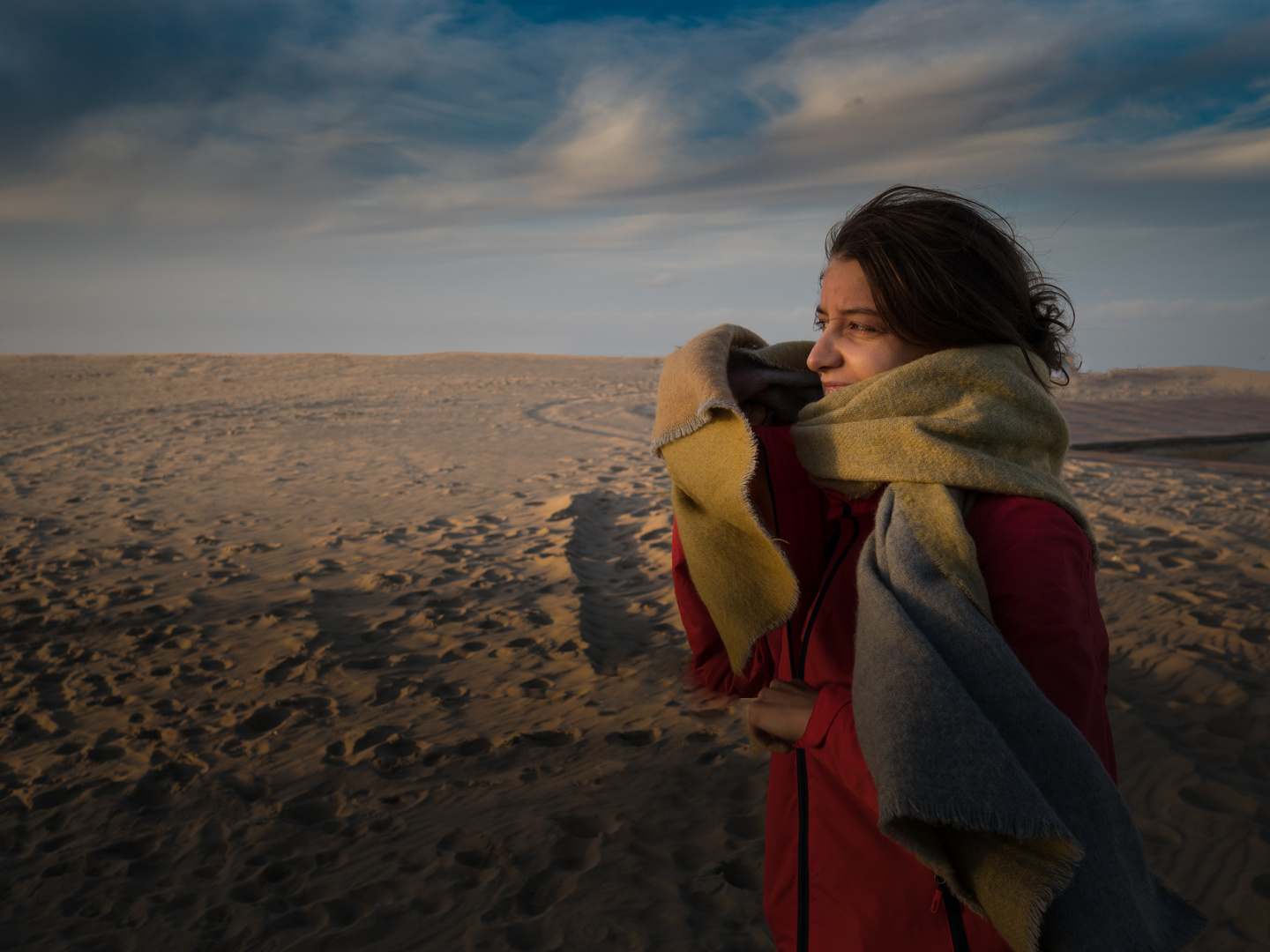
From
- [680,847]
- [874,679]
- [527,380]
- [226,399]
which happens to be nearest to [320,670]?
[680,847]

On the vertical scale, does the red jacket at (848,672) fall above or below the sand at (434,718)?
above

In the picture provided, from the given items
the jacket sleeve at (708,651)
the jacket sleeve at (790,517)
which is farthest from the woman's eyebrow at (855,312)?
the jacket sleeve at (708,651)

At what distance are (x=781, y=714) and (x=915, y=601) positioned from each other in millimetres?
295

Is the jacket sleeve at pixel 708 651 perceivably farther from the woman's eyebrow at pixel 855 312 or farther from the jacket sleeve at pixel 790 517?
the woman's eyebrow at pixel 855 312

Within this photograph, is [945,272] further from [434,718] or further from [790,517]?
[434,718]

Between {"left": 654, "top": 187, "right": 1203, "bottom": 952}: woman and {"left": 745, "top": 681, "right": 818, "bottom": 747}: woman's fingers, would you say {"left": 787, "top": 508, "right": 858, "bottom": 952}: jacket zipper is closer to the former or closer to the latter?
{"left": 654, "top": 187, "right": 1203, "bottom": 952}: woman

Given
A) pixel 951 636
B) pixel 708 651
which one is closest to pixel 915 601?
pixel 951 636

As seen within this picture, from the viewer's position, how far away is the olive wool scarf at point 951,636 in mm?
941

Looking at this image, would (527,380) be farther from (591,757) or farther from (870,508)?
(870,508)

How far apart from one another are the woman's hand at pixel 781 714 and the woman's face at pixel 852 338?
0.56 m

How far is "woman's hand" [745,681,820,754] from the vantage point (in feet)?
3.94

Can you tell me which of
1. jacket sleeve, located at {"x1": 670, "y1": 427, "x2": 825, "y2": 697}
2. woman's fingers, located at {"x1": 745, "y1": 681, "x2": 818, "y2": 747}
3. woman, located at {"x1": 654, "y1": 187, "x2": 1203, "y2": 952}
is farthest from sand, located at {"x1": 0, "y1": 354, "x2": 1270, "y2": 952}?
woman's fingers, located at {"x1": 745, "y1": 681, "x2": 818, "y2": 747}

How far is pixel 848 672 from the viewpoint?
4.59ft

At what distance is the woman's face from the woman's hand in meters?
0.56
